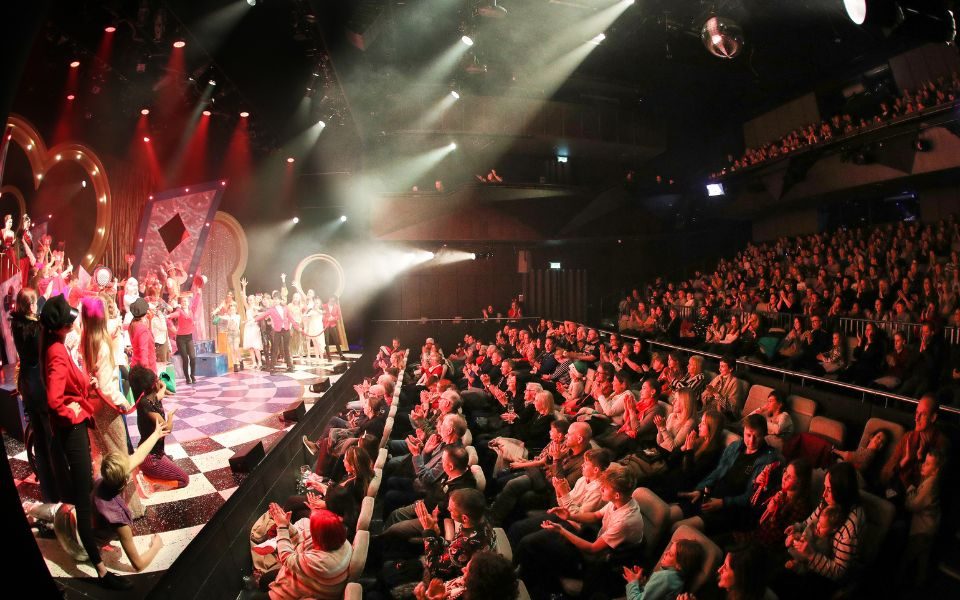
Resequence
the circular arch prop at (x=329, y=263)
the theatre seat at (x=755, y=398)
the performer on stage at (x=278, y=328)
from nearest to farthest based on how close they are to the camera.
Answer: the theatre seat at (x=755, y=398) < the performer on stage at (x=278, y=328) < the circular arch prop at (x=329, y=263)

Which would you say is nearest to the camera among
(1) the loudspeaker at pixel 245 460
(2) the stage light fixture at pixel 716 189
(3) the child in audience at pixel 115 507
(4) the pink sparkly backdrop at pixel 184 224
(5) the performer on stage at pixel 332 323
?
(3) the child in audience at pixel 115 507

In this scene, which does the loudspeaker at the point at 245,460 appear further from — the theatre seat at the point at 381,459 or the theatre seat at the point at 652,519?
the theatre seat at the point at 652,519

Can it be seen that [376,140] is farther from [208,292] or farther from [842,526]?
[842,526]

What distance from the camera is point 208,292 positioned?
1105cm

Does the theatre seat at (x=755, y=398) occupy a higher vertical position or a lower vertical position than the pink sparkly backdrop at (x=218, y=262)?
lower

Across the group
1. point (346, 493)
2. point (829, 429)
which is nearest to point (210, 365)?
point (346, 493)

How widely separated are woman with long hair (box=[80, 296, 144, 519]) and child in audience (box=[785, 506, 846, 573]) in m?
3.75

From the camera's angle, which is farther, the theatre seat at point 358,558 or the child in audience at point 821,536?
the theatre seat at point 358,558

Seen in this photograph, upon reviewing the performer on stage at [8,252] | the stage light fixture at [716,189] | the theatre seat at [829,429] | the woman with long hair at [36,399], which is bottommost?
the theatre seat at [829,429]

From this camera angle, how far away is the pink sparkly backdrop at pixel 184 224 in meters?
8.59

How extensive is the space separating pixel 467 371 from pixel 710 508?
4737mm

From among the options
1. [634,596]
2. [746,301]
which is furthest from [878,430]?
[746,301]

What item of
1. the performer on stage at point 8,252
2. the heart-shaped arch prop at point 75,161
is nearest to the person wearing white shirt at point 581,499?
Answer: the performer on stage at point 8,252

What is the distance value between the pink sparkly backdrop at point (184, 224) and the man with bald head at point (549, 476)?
25.2ft
